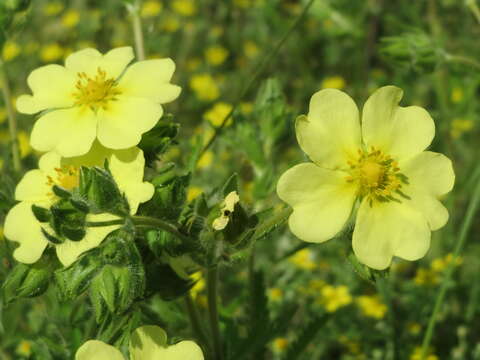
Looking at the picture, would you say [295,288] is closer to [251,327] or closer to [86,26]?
[251,327]

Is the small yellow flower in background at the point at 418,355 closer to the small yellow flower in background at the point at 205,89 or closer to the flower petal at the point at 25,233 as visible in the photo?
the flower petal at the point at 25,233

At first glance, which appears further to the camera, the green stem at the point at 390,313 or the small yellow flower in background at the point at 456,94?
the small yellow flower in background at the point at 456,94

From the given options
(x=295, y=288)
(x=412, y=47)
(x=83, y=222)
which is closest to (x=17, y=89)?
(x=295, y=288)

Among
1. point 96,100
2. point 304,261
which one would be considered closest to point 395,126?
point 96,100

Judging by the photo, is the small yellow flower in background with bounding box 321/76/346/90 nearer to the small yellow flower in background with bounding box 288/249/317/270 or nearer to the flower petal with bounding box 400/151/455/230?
the small yellow flower in background with bounding box 288/249/317/270

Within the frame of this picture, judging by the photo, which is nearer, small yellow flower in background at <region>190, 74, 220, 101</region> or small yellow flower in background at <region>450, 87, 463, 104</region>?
small yellow flower in background at <region>450, 87, 463, 104</region>

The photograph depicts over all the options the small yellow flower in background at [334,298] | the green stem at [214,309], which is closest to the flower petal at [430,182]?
the green stem at [214,309]

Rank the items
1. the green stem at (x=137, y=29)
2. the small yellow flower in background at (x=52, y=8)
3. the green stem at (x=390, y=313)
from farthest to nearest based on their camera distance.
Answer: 1. the small yellow flower in background at (x=52, y=8)
2. the green stem at (x=390, y=313)
3. the green stem at (x=137, y=29)

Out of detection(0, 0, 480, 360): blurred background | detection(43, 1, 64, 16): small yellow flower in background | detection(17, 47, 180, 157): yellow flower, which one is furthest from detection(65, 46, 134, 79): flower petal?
detection(43, 1, 64, 16): small yellow flower in background
